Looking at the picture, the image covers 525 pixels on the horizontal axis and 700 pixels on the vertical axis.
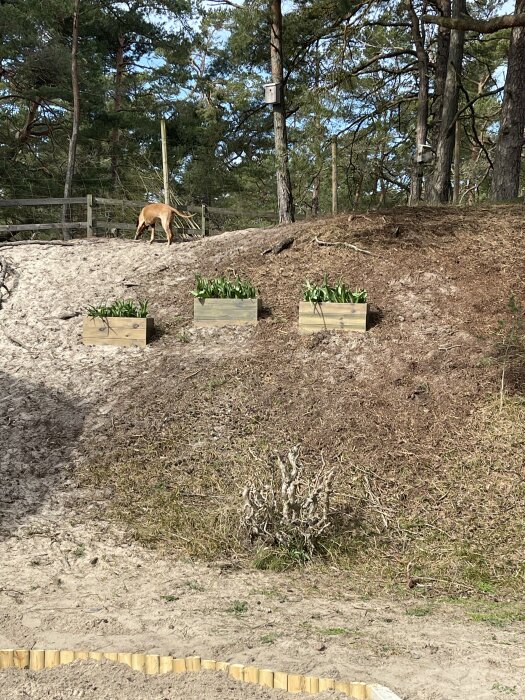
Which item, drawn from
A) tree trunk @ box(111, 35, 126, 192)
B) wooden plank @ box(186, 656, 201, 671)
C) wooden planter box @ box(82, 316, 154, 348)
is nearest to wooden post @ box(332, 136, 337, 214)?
wooden planter box @ box(82, 316, 154, 348)

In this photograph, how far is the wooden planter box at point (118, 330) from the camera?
7484 millimetres

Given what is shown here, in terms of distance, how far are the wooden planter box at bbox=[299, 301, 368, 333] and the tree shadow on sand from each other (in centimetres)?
252

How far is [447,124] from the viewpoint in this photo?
38.0ft

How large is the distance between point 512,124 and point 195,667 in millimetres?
10022

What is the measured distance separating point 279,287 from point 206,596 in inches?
197

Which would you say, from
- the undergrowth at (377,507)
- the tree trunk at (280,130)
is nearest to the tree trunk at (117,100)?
the tree trunk at (280,130)

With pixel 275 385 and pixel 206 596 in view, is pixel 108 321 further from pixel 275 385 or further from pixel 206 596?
pixel 206 596

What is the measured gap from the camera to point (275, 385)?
6.47m

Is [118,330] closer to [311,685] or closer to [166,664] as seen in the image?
[166,664]

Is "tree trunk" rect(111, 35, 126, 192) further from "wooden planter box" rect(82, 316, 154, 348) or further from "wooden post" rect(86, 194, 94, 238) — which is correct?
"wooden planter box" rect(82, 316, 154, 348)

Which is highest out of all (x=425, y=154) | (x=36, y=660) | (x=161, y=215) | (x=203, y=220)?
(x=425, y=154)

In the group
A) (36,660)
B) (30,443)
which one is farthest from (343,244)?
(36,660)

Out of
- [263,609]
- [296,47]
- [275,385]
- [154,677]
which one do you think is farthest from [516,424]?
[296,47]

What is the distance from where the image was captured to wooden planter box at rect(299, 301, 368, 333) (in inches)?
278
